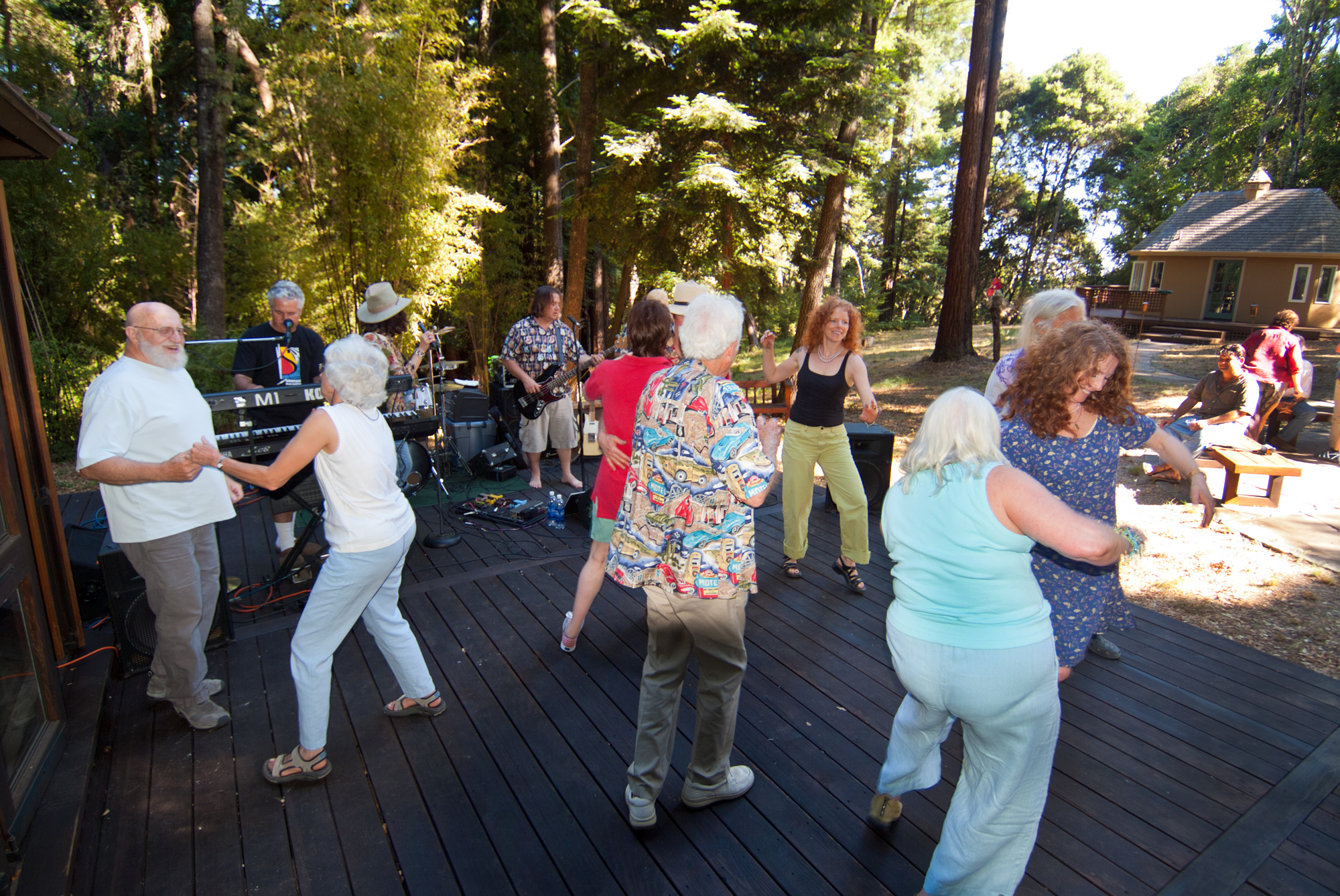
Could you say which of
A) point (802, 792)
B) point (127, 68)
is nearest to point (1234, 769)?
point (802, 792)

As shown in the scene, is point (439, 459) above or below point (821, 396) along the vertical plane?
below

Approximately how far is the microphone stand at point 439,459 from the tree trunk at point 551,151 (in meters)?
5.14

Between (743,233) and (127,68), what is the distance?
31.1 ft

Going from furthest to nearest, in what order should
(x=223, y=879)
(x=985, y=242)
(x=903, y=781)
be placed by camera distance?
(x=985, y=242)
(x=903, y=781)
(x=223, y=879)

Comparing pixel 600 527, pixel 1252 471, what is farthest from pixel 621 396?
pixel 1252 471

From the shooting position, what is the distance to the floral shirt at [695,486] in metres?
1.69

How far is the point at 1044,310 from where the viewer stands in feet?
8.95

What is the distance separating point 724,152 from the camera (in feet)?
29.8

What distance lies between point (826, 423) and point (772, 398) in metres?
4.51

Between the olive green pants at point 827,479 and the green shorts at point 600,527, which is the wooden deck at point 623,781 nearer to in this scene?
the olive green pants at point 827,479

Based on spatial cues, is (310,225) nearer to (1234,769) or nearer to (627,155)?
(627,155)

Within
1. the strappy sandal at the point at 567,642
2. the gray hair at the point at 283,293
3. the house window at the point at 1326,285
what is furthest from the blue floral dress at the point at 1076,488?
the house window at the point at 1326,285

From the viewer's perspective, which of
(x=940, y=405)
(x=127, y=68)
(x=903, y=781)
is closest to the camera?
(x=940, y=405)

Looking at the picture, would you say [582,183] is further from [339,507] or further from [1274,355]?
[339,507]
